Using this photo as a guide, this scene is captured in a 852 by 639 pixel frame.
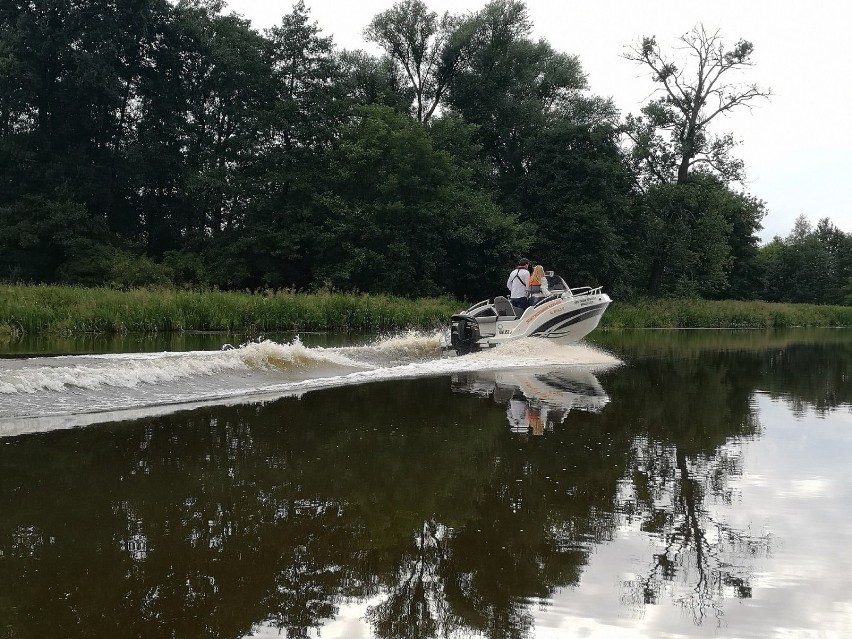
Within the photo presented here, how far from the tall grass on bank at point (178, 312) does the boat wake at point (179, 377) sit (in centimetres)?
731

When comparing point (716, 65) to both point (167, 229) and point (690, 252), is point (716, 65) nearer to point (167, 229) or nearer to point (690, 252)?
point (690, 252)

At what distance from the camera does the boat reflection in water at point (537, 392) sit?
8797 millimetres

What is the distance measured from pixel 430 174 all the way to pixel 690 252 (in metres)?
16.6

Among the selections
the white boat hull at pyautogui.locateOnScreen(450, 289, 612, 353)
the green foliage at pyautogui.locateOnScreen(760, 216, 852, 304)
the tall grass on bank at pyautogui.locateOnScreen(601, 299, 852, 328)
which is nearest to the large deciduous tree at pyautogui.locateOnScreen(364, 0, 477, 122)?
the tall grass on bank at pyautogui.locateOnScreen(601, 299, 852, 328)

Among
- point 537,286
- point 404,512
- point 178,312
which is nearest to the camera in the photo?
point 404,512

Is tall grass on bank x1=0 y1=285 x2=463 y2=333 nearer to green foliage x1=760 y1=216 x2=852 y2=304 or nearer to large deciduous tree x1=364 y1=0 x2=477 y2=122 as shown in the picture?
large deciduous tree x1=364 y1=0 x2=477 y2=122

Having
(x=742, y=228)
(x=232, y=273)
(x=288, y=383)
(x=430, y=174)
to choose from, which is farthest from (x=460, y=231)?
(x=742, y=228)

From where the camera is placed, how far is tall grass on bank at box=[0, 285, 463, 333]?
728 inches

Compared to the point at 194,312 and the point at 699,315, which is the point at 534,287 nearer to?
the point at 194,312

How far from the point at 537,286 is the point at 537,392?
281 inches

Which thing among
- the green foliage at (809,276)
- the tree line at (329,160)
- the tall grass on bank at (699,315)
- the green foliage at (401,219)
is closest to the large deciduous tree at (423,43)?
the tree line at (329,160)

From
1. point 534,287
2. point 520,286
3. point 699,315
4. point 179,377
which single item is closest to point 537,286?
point 534,287

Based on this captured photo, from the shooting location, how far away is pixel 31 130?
139 feet

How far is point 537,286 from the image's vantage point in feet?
59.6
